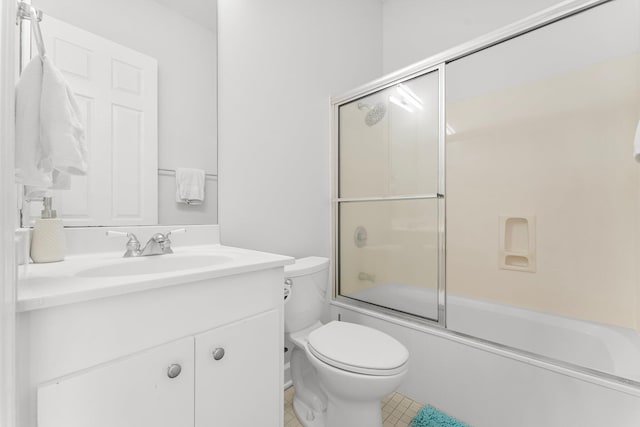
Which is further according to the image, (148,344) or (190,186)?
(190,186)

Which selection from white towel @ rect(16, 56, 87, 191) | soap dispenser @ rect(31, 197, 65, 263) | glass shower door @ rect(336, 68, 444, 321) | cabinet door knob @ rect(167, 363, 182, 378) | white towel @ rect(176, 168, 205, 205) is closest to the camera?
white towel @ rect(16, 56, 87, 191)

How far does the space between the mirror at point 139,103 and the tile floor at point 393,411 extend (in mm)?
1000

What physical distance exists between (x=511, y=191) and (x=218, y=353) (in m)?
1.75

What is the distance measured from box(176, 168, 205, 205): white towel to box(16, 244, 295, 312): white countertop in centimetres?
29

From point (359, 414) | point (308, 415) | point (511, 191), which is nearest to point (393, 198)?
point (511, 191)

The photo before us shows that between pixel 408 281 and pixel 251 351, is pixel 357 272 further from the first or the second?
pixel 251 351

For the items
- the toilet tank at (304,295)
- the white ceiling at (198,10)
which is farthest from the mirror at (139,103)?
the toilet tank at (304,295)

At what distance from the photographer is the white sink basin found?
3.03 ft

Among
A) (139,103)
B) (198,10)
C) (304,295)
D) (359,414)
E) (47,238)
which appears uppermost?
(198,10)

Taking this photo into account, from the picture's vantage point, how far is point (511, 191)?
1.70 m

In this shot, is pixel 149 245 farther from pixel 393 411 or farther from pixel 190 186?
pixel 393 411

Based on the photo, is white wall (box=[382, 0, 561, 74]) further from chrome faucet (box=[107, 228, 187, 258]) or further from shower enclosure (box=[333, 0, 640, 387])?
chrome faucet (box=[107, 228, 187, 258])

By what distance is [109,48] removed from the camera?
1088mm

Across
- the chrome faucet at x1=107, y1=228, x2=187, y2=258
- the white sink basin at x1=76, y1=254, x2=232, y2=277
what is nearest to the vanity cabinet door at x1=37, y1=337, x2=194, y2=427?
the white sink basin at x1=76, y1=254, x2=232, y2=277
